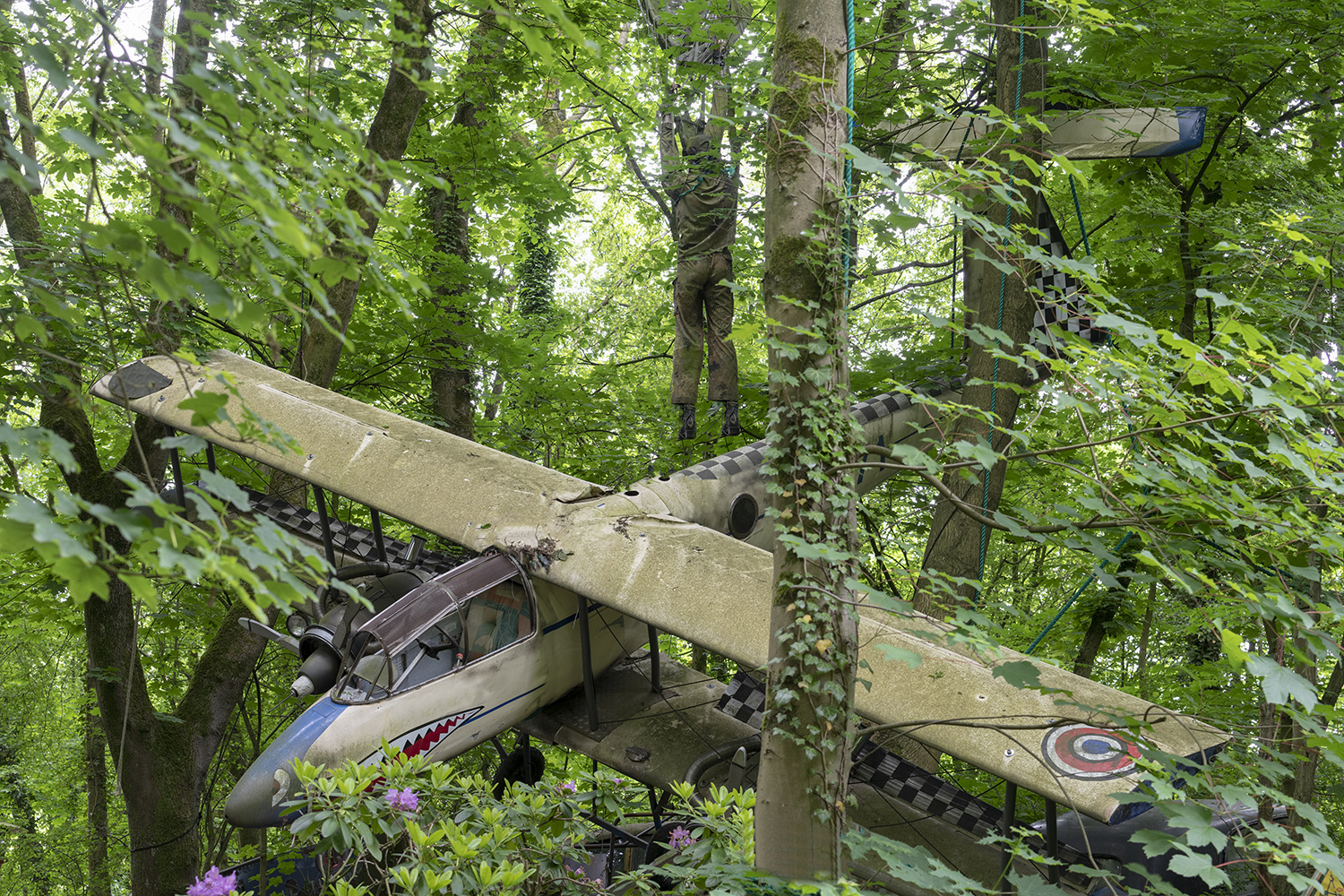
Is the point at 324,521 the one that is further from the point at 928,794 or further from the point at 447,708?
the point at 928,794

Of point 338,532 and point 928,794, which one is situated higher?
point 338,532

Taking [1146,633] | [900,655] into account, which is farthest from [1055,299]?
[1146,633]

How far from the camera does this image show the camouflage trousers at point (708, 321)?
947cm

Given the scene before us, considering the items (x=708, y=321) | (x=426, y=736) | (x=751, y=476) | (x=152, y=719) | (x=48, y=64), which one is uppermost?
(x=48, y=64)

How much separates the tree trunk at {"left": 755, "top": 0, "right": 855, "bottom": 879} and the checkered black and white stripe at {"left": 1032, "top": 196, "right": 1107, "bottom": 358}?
79cm

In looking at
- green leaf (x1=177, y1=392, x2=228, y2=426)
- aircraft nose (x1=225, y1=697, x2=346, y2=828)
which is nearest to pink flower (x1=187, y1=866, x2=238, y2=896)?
aircraft nose (x1=225, y1=697, x2=346, y2=828)

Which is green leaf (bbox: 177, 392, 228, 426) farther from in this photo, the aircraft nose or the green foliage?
the aircraft nose

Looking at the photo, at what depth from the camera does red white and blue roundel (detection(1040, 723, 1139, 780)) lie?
4.85 metres

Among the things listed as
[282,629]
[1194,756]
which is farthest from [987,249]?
[282,629]

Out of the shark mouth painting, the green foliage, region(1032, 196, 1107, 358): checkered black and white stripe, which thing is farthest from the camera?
the shark mouth painting

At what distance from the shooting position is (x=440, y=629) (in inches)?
253

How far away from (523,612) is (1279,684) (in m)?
5.37

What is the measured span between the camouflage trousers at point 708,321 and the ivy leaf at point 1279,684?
23.1 ft

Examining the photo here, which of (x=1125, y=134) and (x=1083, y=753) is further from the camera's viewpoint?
(x=1125, y=134)
